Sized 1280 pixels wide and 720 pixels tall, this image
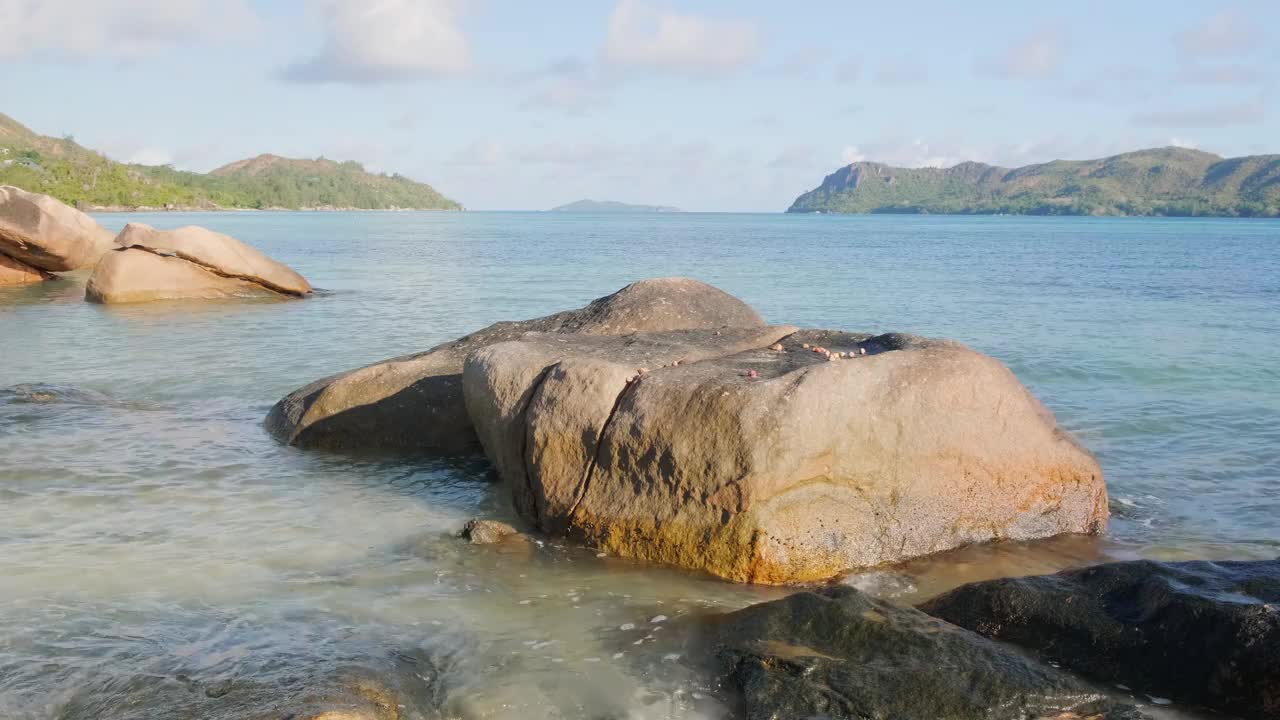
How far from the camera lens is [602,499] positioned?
755cm

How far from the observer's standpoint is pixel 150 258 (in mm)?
24328

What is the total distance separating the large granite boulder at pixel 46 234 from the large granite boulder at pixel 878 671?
26.1m

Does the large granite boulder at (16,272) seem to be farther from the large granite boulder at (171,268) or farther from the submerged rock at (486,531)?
the submerged rock at (486,531)

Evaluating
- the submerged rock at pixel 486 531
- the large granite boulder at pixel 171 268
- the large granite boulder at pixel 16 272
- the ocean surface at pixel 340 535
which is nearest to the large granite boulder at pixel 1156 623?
the ocean surface at pixel 340 535

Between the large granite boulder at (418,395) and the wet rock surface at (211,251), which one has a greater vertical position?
the wet rock surface at (211,251)

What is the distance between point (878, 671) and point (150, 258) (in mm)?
23612

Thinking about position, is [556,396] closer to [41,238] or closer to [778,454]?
[778,454]

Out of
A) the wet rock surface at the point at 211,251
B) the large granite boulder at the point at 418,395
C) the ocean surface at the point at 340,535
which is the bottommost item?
the ocean surface at the point at 340,535

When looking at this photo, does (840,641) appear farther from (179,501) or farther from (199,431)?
(199,431)

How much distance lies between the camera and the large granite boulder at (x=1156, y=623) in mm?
→ 5043

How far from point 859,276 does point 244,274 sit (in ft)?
75.0

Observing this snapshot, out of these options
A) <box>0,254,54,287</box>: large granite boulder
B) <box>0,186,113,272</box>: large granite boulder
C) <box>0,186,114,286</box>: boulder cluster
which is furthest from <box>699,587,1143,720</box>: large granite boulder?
<box>0,254,54,287</box>: large granite boulder

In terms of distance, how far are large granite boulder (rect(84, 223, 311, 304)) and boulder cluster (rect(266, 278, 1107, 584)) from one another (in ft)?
60.3

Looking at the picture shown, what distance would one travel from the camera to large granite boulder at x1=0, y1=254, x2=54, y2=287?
93.7 feet
